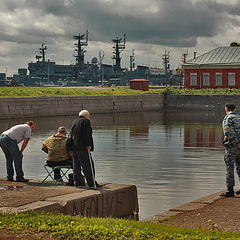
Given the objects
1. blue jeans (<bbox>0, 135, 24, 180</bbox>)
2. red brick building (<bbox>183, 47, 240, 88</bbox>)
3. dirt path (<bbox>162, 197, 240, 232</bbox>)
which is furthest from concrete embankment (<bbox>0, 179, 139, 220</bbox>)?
red brick building (<bbox>183, 47, 240, 88</bbox>)

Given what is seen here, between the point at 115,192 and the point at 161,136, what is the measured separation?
24.8 metres

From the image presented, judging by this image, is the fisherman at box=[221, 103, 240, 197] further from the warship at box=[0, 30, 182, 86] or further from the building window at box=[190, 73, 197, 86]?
the warship at box=[0, 30, 182, 86]

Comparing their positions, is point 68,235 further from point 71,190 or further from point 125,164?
point 125,164

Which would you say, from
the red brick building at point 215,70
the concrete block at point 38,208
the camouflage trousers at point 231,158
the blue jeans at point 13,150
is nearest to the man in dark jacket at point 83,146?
the blue jeans at point 13,150

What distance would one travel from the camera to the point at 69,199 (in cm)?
1112

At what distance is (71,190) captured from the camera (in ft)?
40.1

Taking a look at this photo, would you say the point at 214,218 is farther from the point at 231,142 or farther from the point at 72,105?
the point at 72,105

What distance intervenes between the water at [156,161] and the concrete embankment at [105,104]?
9.81 metres

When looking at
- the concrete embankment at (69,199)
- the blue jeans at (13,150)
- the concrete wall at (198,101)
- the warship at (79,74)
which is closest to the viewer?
the concrete embankment at (69,199)

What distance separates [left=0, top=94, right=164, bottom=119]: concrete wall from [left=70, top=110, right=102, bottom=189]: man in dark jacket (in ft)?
126

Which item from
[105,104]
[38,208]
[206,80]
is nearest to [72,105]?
Answer: [105,104]

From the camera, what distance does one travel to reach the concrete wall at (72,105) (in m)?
52.0

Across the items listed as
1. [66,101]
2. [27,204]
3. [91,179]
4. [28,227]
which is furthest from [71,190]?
[66,101]

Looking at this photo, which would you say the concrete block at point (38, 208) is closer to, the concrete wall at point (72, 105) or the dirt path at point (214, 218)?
the dirt path at point (214, 218)
